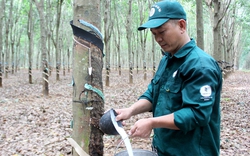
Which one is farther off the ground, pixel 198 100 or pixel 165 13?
pixel 165 13

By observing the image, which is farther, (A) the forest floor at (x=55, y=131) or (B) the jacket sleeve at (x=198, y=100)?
(A) the forest floor at (x=55, y=131)

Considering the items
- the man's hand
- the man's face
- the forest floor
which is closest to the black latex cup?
the man's hand

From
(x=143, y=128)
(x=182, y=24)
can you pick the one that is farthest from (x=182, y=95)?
(x=182, y=24)

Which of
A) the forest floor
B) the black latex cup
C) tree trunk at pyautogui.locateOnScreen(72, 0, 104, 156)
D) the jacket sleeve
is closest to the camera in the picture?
the jacket sleeve

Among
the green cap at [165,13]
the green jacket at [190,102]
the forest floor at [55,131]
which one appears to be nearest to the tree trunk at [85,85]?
the green jacket at [190,102]

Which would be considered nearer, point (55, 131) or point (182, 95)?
point (182, 95)

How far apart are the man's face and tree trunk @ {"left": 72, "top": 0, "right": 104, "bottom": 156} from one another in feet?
2.33

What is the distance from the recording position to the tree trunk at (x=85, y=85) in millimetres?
2090

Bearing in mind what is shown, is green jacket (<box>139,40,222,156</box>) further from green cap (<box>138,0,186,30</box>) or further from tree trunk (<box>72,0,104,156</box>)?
tree trunk (<box>72,0,104,156</box>)

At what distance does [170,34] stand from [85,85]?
2.78 ft

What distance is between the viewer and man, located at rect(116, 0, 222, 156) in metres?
1.40

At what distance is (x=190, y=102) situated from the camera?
1403 millimetres

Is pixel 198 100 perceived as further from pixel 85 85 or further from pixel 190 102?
pixel 85 85

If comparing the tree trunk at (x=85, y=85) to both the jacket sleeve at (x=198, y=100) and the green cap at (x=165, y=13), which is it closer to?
the green cap at (x=165, y=13)
